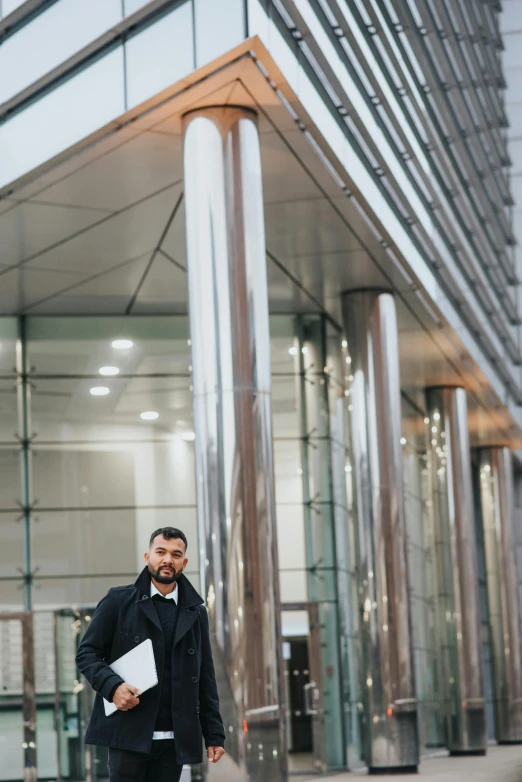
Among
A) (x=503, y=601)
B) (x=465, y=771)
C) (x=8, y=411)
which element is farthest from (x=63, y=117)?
(x=503, y=601)

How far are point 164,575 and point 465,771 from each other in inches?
602

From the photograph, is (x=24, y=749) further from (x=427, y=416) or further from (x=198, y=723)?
(x=198, y=723)

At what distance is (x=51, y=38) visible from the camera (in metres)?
13.8

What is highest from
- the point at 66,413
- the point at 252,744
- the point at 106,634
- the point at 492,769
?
the point at 66,413

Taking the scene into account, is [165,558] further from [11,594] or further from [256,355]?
[11,594]

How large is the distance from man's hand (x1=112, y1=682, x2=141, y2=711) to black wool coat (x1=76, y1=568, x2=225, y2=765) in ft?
0.21

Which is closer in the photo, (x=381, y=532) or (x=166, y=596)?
(x=166, y=596)

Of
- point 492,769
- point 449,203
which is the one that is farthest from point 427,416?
point 492,769

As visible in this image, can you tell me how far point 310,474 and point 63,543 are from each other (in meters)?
4.10

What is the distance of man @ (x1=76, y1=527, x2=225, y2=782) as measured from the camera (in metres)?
5.93

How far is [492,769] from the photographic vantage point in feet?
67.4

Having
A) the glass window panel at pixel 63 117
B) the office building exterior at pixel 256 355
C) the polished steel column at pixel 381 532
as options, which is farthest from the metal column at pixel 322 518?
the glass window panel at pixel 63 117

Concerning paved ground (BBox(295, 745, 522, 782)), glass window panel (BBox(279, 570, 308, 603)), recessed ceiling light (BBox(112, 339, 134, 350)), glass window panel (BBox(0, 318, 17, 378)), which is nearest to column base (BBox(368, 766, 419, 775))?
paved ground (BBox(295, 745, 522, 782))

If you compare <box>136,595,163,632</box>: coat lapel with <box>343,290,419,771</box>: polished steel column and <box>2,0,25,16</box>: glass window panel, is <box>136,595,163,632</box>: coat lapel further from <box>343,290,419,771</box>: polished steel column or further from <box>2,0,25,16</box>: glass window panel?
<box>343,290,419,771</box>: polished steel column
